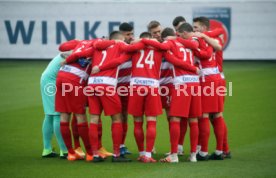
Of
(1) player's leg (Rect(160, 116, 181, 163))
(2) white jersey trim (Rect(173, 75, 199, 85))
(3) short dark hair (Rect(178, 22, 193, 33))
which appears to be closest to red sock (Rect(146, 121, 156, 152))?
(1) player's leg (Rect(160, 116, 181, 163))

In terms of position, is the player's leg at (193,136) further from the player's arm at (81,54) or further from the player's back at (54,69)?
the player's back at (54,69)

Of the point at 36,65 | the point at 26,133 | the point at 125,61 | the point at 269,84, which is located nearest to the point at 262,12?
the point at 269,84

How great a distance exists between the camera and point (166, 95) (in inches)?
520

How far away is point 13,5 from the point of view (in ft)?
91.9

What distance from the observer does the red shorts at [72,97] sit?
12.6m

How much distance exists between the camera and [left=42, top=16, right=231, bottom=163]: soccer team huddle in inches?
484

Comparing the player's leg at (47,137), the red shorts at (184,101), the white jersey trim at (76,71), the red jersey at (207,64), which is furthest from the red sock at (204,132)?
the player's leg at (47,137)

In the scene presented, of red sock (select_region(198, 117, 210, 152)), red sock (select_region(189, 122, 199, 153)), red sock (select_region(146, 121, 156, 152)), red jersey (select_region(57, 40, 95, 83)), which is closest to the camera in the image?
red sock (select_region(146, 121, 156, 152))

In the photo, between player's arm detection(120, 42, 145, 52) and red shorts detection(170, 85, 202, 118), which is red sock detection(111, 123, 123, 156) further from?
player's arm detection(120, 42, 145, 52)

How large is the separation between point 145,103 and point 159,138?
2976mm

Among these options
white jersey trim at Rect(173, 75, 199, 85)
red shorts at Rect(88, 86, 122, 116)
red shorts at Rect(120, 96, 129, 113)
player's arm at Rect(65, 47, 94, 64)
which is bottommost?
red shorts at Rect(120, 96, 129, 113)

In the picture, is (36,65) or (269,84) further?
(36,65)

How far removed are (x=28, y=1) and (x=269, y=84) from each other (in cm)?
965

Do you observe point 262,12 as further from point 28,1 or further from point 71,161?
point 71,161
